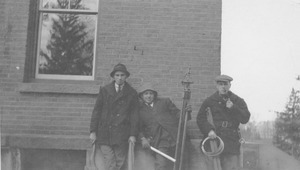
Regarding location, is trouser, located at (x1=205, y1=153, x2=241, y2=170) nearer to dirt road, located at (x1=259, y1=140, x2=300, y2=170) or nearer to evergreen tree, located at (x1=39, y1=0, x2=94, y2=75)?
dirt road, located at (x1=259, y1=140, x2=300, y2=170)

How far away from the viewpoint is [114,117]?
18.4 feet

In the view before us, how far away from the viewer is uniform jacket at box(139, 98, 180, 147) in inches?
223

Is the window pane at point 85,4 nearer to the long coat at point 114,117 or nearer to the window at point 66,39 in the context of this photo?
the window at point 66,39

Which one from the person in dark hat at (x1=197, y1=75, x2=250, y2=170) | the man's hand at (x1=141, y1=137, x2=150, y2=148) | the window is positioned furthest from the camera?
the window

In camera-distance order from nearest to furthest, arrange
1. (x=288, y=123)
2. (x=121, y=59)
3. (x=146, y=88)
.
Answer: (x=146, y=88) < (x=121, y=59) < (x=288, y=123)

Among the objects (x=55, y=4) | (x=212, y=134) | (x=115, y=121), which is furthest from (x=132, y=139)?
(x=55, y=4)

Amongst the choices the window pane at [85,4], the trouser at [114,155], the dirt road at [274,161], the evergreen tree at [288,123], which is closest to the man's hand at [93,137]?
the trouser at [114,155]

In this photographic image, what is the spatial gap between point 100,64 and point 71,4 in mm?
1239

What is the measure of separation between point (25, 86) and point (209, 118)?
3.00 m

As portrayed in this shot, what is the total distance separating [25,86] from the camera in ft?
20.5

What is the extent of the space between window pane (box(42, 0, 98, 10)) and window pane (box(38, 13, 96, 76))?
14cm

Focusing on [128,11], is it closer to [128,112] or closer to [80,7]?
[80,7]

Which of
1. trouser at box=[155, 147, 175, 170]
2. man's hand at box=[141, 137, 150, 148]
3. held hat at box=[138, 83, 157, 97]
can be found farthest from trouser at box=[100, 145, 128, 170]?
held hat at box=[138, 83, 157, 97]

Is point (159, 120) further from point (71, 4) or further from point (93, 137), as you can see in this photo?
point (71, 4)
